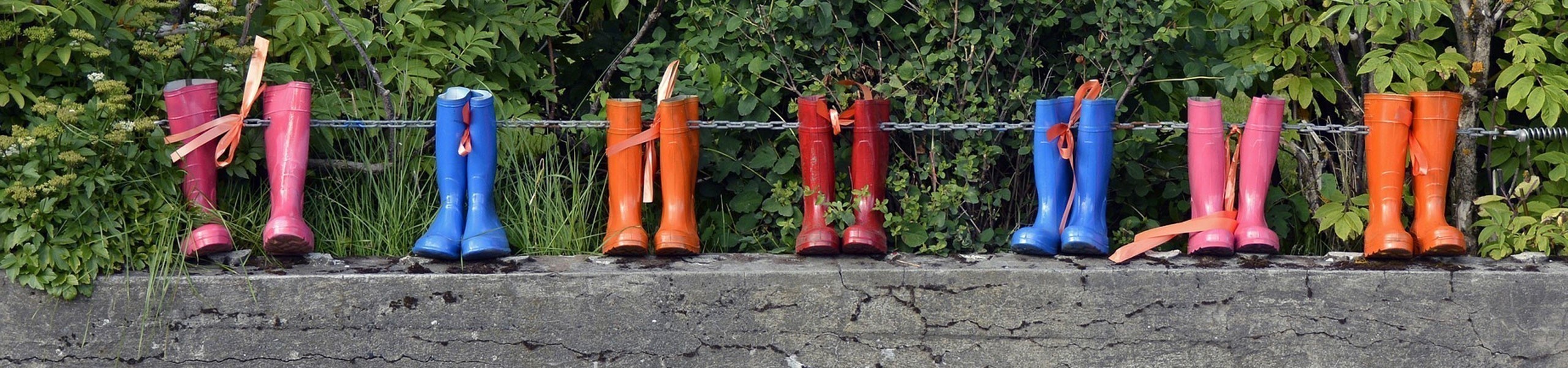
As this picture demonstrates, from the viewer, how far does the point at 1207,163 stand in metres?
3.40

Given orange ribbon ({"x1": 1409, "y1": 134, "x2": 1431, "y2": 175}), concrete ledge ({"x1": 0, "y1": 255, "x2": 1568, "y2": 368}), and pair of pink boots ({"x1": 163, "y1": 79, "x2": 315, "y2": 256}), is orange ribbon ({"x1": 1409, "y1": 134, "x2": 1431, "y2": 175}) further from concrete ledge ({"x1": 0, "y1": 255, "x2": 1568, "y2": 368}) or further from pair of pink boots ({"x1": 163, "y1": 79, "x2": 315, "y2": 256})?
pair of pink boots ({"x1": 163, "y1": 79, "x2": 315, "y2": 256})

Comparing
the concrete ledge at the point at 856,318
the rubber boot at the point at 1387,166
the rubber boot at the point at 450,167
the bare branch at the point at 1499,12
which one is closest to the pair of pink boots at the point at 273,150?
the concrete ledge at the point at 856,318

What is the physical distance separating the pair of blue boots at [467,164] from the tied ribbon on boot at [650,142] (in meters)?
0.31

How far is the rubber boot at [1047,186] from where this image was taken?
3.38 meters

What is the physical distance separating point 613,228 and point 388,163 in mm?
629

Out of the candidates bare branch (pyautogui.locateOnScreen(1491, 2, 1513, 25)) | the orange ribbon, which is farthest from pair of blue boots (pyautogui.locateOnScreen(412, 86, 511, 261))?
bare branch (pyautogui.locateOnScreen(1491, 2, 1513, 25))

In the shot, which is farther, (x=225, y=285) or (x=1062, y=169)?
(x=1062, y=169)

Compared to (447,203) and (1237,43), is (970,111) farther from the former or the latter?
(447,203)

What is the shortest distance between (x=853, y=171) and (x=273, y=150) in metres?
1.42

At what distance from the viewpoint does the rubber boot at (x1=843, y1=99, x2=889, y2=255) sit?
3391mm

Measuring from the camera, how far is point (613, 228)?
3.45 meters

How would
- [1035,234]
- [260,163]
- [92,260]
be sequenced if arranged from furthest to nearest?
1. [260,163]
2. [1035,234]
3. [92,260]

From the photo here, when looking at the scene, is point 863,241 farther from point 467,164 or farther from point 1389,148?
point 1389,148

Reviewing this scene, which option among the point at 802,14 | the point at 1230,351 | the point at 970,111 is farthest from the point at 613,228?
the point at 1230,351
